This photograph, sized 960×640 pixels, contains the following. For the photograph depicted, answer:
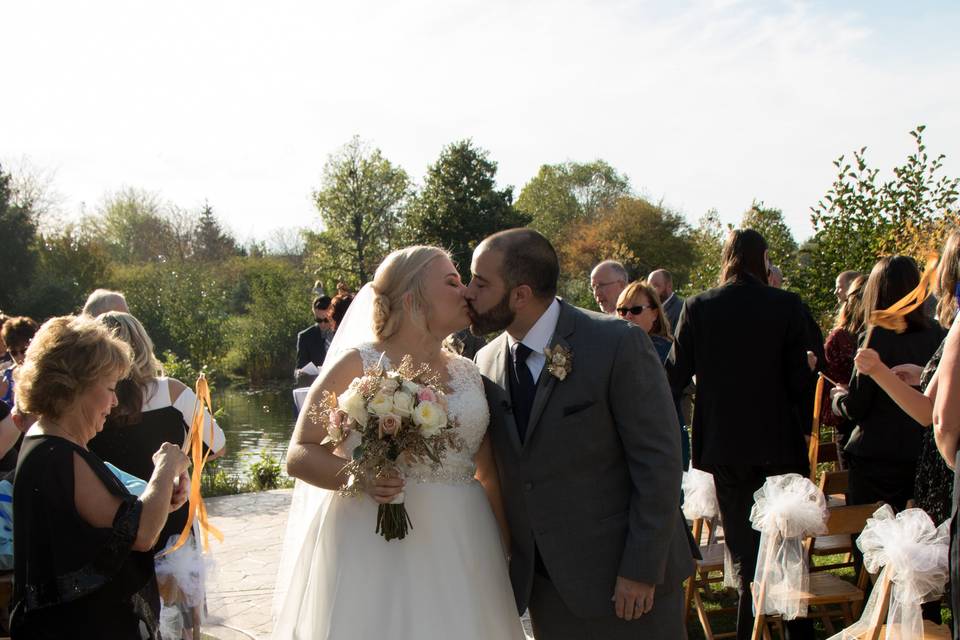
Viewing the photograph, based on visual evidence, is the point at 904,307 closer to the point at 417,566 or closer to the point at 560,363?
the point at 560,363

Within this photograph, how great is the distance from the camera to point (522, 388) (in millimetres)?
3592

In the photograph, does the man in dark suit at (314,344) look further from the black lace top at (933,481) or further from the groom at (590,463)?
the black lace top at (933,481)

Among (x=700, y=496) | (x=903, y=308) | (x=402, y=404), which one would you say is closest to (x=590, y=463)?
(x=402, y=404)

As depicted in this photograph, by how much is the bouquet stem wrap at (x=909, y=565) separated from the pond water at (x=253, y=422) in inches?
437

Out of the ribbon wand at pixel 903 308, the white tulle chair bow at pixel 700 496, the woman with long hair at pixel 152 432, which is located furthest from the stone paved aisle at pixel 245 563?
the ribbon wand at pixel 903 308

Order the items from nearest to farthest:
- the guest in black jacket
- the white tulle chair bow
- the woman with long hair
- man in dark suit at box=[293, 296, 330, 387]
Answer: the woman with long hair < the guest in black jacket < the white tulle chair bow < man in dark suit at box=[293, 296, 330, 387]

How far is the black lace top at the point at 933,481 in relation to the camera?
13.0 feet

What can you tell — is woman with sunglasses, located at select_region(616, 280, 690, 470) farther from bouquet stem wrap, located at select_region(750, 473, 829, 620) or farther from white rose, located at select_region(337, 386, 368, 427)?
white rose, located at select_region(337, 386, 368, 427)

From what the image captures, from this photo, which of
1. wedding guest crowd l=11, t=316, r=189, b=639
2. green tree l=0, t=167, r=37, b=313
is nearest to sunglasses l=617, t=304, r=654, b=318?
wedding guest crowd l=11, t=316, r=189, b=639

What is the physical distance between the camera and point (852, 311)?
667 cm

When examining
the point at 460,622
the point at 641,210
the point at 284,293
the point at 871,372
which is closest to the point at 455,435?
the point at 460,622

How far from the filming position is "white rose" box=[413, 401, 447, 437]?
10.8ft

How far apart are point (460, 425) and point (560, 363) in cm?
56

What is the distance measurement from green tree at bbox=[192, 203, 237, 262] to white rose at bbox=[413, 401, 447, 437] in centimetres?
5144
